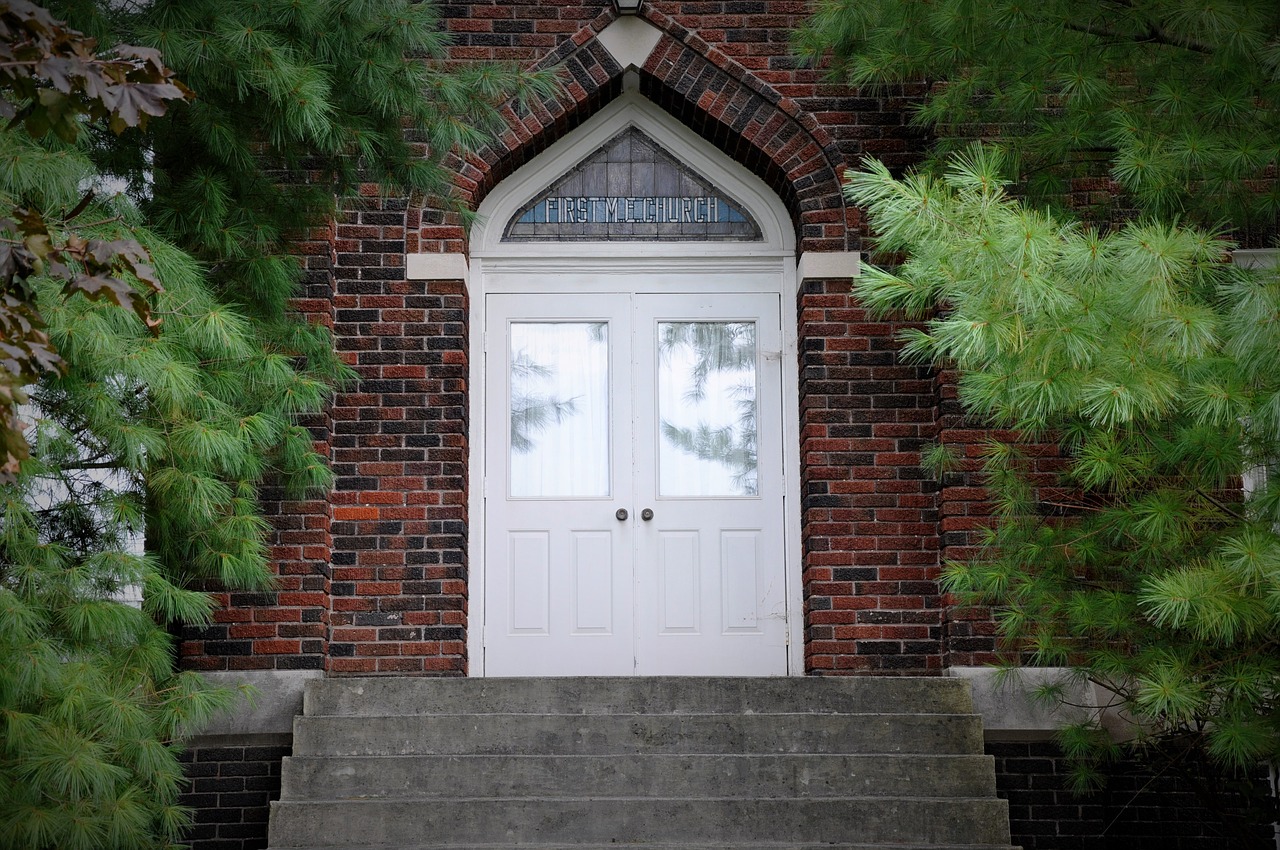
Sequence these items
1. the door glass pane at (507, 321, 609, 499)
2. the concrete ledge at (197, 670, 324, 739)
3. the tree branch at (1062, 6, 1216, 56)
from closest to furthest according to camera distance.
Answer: the tree branch at (1062, 6, 1216, 56) → the concrete ledge at (197, 670, 324, 739) → the door glass pane at (507, 321, 609, 499)

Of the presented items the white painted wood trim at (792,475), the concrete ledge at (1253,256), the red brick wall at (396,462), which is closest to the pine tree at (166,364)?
the red brick wall at (396,462)

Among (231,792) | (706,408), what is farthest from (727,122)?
(231,792)

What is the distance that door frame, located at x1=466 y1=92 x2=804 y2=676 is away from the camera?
24.2 feet

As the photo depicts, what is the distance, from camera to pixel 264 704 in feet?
21.2

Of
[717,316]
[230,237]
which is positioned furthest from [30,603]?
[717,316]

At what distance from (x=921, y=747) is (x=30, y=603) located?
3550 millimetres

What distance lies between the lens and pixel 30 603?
4.22 meters

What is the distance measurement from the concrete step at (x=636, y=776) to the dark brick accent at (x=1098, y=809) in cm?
90

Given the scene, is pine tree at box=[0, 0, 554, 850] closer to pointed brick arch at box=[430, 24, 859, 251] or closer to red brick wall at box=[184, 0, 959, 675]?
red brick wall at box=[184, 0, 959, 675]

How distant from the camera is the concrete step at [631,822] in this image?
5.38 meters

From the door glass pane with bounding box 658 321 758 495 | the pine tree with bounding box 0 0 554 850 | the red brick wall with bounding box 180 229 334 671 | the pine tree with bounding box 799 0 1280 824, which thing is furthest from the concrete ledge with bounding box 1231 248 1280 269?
the red brick wall with bounding box 180 229 334 671

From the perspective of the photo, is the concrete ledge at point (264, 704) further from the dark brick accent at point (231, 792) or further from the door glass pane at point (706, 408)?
the door glass pane at point (706, 408)

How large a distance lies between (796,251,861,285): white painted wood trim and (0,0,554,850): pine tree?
192cm

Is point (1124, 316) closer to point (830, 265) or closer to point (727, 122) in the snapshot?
point (830, 265)
